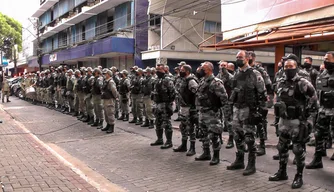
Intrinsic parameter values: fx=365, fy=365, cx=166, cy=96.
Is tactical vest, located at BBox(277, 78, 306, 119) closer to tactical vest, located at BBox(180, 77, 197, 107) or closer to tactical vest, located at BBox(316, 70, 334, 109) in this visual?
tactical vest, located at BBox(316, 70, 334, 109)

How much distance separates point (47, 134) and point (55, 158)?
3.98 m

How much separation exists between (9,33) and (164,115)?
178ft

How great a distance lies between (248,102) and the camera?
5.82 m

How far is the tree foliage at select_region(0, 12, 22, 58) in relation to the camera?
53688 millimetres

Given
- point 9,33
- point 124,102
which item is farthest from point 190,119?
point 9,33

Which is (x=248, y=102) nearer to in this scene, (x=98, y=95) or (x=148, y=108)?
(x=148, y=108)

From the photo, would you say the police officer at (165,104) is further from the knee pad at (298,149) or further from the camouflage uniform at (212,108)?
the knee pad at (298,149)

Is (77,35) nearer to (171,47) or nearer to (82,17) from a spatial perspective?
(82,17)

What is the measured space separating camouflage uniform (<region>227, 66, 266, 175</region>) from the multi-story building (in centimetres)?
1845

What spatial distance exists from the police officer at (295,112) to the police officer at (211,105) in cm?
133

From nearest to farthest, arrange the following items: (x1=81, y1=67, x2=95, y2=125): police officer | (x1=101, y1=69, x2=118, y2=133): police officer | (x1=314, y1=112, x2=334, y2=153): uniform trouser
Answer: (x1=314, y1=112, x2=334, y2=153): uniform trouser, (x1=101, y1=69, x2=118, y2=133): police officer, (x1=81, y1=67, x2=95, y2=125): police officer

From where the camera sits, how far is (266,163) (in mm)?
6531

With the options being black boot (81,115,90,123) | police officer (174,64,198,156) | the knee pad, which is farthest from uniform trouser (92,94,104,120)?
the knee pad

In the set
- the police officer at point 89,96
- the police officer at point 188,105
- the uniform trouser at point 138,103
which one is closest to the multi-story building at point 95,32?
the police officer at point 89,96
